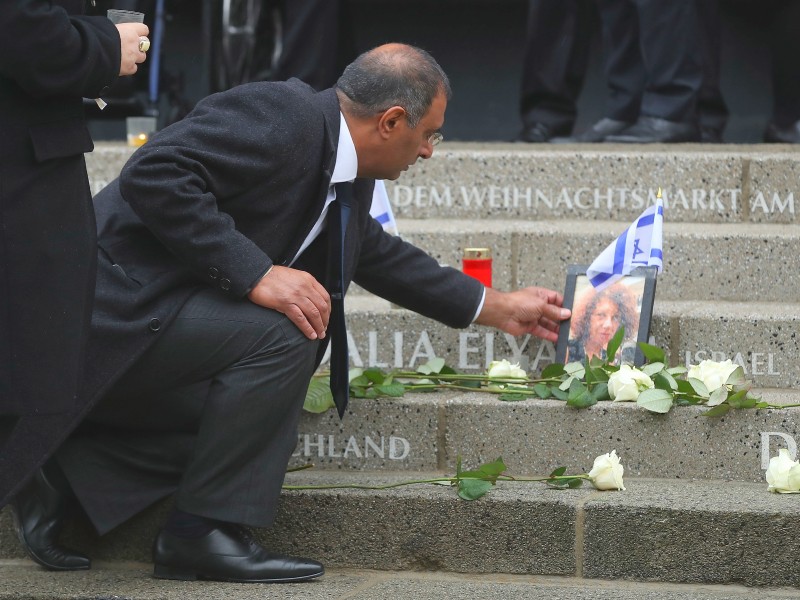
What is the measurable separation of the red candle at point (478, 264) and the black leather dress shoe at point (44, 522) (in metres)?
1.38

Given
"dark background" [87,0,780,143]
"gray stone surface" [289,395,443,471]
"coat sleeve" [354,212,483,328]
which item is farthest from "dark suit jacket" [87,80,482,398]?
"dark background" [87,0,780,143]

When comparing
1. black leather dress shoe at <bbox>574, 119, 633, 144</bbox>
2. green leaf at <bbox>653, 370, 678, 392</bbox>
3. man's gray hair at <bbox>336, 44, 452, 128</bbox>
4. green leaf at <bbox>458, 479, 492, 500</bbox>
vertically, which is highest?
man's gray hair at <bbox>336, 44, 452, 128</bbox>

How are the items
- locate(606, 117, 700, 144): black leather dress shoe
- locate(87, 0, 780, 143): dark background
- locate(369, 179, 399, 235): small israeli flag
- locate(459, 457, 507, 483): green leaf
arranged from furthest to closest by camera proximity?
1. locate(87, 0, 780, 143): dark background
2. locate(606, 117, 700, 144): black leather dress shoe
3. locate(369, 179, 399, 235): small israeli flag
4. locate(459, 457, 507, 483): green leaf

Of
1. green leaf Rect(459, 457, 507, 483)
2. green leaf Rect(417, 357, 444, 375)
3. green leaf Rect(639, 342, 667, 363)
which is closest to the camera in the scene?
green leaf Rect(459, 457, 507, 483)

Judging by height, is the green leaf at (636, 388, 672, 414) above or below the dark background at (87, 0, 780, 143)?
below

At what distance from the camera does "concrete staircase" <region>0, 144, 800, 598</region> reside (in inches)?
129

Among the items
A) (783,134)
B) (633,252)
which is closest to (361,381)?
(633,252)

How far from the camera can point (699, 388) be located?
3547mm

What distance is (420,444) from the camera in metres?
3.74

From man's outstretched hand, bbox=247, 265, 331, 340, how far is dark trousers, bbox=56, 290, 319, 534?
1.0 inches

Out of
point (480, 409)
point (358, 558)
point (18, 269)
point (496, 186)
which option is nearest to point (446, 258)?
point (496, 186)

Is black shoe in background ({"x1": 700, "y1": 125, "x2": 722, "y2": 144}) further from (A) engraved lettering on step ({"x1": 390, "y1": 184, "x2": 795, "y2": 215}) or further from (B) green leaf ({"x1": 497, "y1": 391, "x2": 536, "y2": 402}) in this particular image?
(B) green leaf ({"x1": 497, "y1": 391, "x2": 536, "y2": 402})

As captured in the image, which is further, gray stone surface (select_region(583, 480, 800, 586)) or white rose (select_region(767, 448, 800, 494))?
white rose (select_region(767, 448, 800, 494))

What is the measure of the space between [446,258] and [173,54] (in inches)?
139
